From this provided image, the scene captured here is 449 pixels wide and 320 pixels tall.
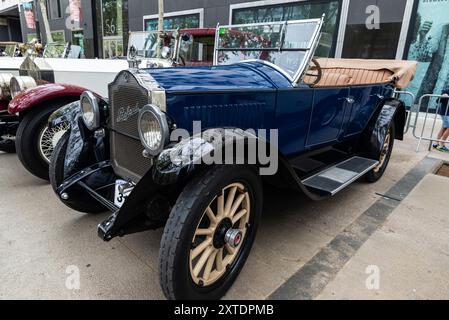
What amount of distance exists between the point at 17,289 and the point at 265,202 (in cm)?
216

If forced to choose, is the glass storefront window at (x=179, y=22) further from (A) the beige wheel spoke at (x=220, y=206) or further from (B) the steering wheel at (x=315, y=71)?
(A) the beige wheel spoke at (x=220, y=206)

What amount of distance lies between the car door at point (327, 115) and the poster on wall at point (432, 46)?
5743 mm

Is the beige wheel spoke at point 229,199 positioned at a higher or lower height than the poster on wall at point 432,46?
lower

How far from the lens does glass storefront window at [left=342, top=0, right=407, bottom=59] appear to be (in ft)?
25.6

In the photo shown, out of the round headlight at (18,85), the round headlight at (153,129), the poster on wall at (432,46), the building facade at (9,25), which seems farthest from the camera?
the building facade at (9,25)

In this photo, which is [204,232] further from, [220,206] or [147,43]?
[147,43]

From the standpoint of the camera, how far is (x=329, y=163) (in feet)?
Answer: 11.1

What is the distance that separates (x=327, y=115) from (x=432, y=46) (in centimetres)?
626

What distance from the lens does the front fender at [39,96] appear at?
3299mm

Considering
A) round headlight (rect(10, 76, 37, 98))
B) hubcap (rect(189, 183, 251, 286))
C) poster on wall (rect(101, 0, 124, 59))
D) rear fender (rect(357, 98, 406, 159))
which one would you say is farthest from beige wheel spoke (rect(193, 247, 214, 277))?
poster on wall (rect(101, 0, 124, 59))

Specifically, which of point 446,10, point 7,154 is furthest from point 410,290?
point 446,10

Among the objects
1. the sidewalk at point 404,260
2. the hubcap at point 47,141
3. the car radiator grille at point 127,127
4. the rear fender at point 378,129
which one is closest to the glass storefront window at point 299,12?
the rear fender at point 378,129

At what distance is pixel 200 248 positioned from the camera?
Answer: 5.81 ft

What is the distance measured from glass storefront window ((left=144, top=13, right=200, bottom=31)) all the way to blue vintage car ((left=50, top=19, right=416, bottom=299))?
10.0m
